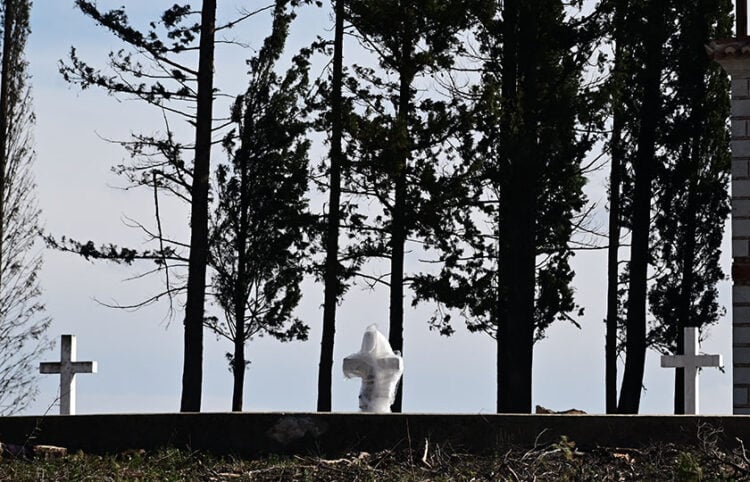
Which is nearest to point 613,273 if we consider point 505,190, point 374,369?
point 505,190

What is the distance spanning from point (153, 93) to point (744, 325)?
1109 cm

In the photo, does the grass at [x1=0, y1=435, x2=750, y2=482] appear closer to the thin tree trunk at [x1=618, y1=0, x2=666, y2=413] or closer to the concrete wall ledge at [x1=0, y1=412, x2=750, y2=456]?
the concrete wall ledge at [x1=0, y1=412, x2=750, y2=456]

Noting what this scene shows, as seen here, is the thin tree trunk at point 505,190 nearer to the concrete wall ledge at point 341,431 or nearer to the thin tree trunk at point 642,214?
the thin tree trunk at point 642,214

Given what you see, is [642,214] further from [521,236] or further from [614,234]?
[521,236]

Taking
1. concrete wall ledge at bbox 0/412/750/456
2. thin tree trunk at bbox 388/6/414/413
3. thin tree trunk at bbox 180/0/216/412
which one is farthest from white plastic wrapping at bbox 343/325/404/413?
thin tree trunk at bbox 388/6/414/413

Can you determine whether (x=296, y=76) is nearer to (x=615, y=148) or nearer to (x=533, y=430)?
(x=615, y=148)

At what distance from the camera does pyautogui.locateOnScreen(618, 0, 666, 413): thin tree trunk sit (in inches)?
984

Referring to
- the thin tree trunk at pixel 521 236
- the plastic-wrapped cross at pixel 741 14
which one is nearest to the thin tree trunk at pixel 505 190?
the thin tree trunk at pixel 521 236

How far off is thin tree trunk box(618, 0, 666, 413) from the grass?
50.4ft

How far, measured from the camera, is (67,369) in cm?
2039

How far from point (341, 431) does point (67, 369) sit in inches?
433

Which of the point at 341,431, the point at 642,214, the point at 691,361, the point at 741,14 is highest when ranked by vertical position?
the point at 741,14

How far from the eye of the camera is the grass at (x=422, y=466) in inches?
334

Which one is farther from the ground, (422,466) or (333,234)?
(333,234)
